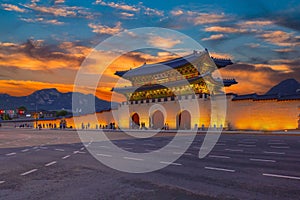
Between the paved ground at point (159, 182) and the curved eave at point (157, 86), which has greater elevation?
the curved eave at point (157, 86)

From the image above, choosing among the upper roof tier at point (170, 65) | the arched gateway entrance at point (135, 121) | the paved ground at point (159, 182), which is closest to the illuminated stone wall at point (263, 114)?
the upper roof tier at point (170, 65)

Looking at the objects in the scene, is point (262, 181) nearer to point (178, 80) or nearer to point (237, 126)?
point (237, 126)

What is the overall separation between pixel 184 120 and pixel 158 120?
6287 mm

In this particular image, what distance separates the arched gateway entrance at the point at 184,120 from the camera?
44.8m

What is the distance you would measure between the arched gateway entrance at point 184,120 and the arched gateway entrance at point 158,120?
388 cm

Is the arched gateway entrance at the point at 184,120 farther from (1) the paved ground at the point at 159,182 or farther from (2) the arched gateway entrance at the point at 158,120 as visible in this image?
(1) the paved ground at the point at 159,182

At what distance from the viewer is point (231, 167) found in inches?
332

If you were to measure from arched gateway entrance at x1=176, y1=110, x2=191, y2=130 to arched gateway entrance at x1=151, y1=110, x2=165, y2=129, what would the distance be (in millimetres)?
3883

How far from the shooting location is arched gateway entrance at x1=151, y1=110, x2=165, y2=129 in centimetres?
4953

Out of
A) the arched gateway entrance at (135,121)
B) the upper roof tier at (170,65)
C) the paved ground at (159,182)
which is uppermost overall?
the upper roof tier at (170,65)

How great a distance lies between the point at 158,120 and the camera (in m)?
50.2

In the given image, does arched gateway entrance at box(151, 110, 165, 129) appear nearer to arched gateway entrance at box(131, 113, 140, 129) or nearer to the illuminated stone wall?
arched gateway entrance at box(131, 113, 140, 129)

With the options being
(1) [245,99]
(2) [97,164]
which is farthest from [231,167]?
(1) [245,99]

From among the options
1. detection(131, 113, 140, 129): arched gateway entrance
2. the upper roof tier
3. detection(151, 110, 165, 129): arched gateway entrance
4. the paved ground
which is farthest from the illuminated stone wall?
the paved ground
